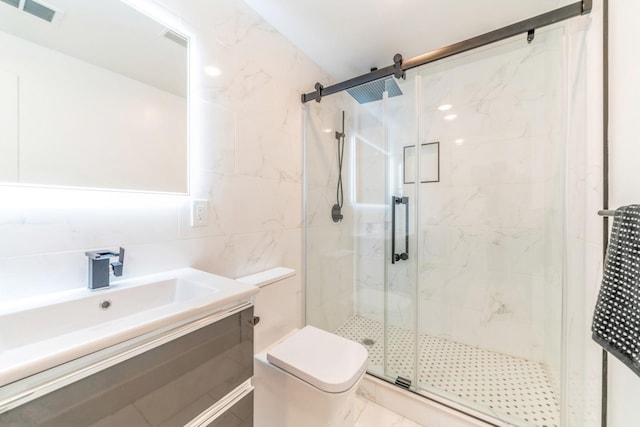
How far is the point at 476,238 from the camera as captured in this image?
196 cm


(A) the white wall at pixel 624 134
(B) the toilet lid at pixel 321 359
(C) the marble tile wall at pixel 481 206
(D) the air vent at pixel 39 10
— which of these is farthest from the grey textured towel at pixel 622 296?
(D) the air vent at pixel 39 10

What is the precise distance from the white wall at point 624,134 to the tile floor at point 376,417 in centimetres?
93

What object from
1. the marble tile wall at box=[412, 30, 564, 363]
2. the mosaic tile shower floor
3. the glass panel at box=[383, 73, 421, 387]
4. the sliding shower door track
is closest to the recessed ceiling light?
the sliding shower door track

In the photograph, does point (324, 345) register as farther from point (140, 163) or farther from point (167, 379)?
point (140, 163)

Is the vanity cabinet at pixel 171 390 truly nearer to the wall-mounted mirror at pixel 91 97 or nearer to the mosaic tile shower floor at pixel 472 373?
the wall-mounted mirror at pixel 91 97

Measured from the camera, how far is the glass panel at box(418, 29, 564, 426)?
1.46m

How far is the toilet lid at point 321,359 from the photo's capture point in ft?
3.41

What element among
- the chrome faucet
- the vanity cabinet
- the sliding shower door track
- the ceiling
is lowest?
the vanity cabinet

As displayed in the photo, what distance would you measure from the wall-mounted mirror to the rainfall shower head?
1.21 meters

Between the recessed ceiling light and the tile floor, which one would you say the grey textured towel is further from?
the recessed ceiling light

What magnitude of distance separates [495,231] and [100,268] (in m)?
2.40

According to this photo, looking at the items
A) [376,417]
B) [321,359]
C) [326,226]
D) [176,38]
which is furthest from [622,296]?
[176,38]

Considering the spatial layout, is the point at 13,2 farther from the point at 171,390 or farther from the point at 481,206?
the point at 481,206

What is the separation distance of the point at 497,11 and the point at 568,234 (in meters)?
1.35
